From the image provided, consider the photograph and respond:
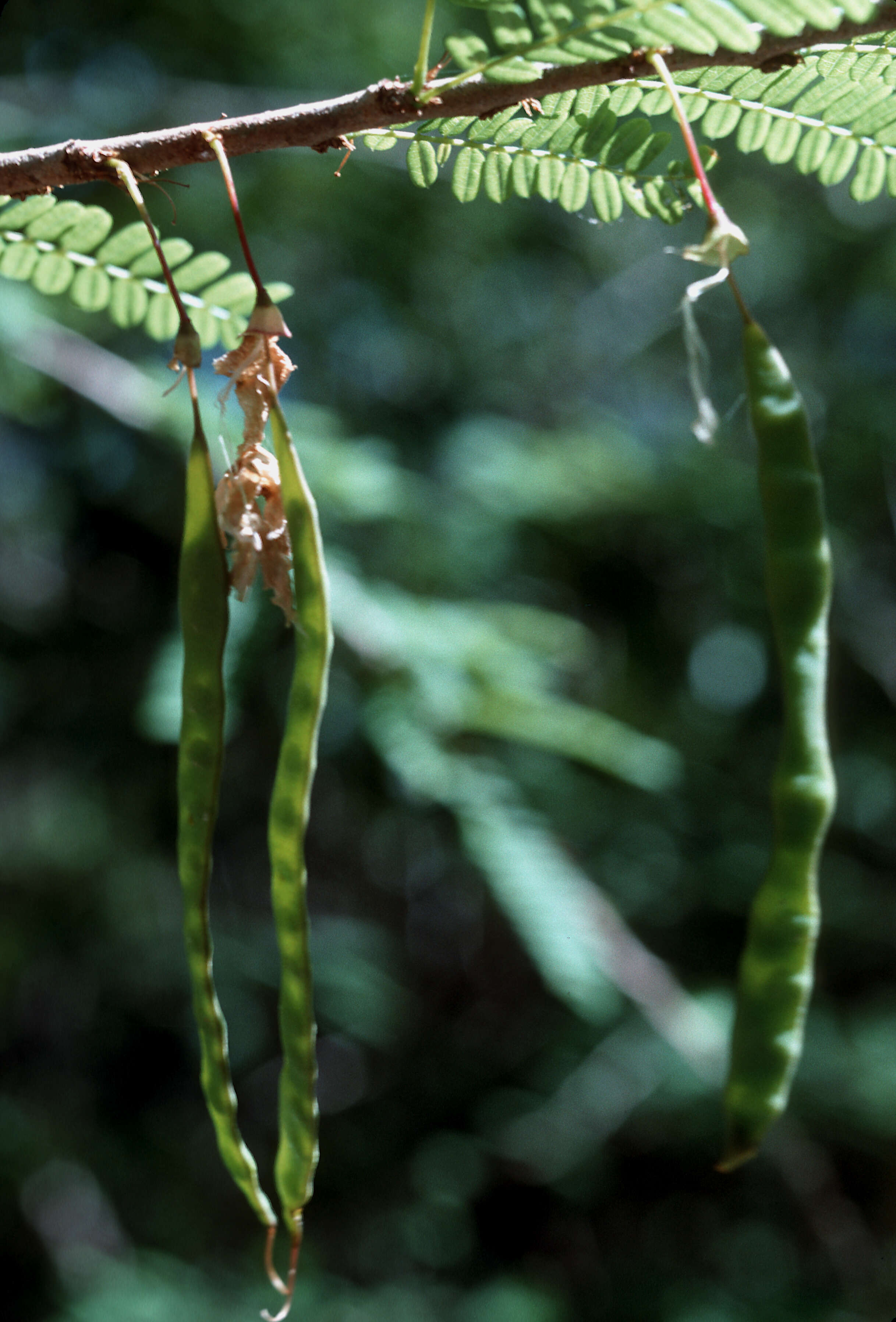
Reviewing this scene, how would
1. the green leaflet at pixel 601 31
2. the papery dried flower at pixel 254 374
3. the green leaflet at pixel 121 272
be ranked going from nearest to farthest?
1. the green leaflet at pixel 601 31
2. the papery dried flower at pixel 254 374
3. the green leaflet at pixel 121 272

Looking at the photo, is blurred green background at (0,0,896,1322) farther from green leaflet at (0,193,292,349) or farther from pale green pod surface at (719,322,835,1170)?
pale green pod surface at (719,322,835,1170)

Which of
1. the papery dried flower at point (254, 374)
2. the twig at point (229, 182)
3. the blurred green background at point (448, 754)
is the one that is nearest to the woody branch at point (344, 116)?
the twig at point (229, 182)

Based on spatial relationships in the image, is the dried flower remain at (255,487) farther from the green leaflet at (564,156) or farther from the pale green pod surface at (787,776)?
the pale green pod surface at (787,776)

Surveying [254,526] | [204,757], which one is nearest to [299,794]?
[204,757]

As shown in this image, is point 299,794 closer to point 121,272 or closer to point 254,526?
point 254,526

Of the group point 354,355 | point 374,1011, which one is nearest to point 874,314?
point 354,355

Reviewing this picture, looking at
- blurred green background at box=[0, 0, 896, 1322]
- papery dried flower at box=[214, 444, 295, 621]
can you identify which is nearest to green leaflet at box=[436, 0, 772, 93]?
papery dried flower at box=[214, 444, 295, 621]

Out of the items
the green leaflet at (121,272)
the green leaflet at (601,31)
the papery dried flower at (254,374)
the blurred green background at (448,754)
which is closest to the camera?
the green leaflet at (601,31)
